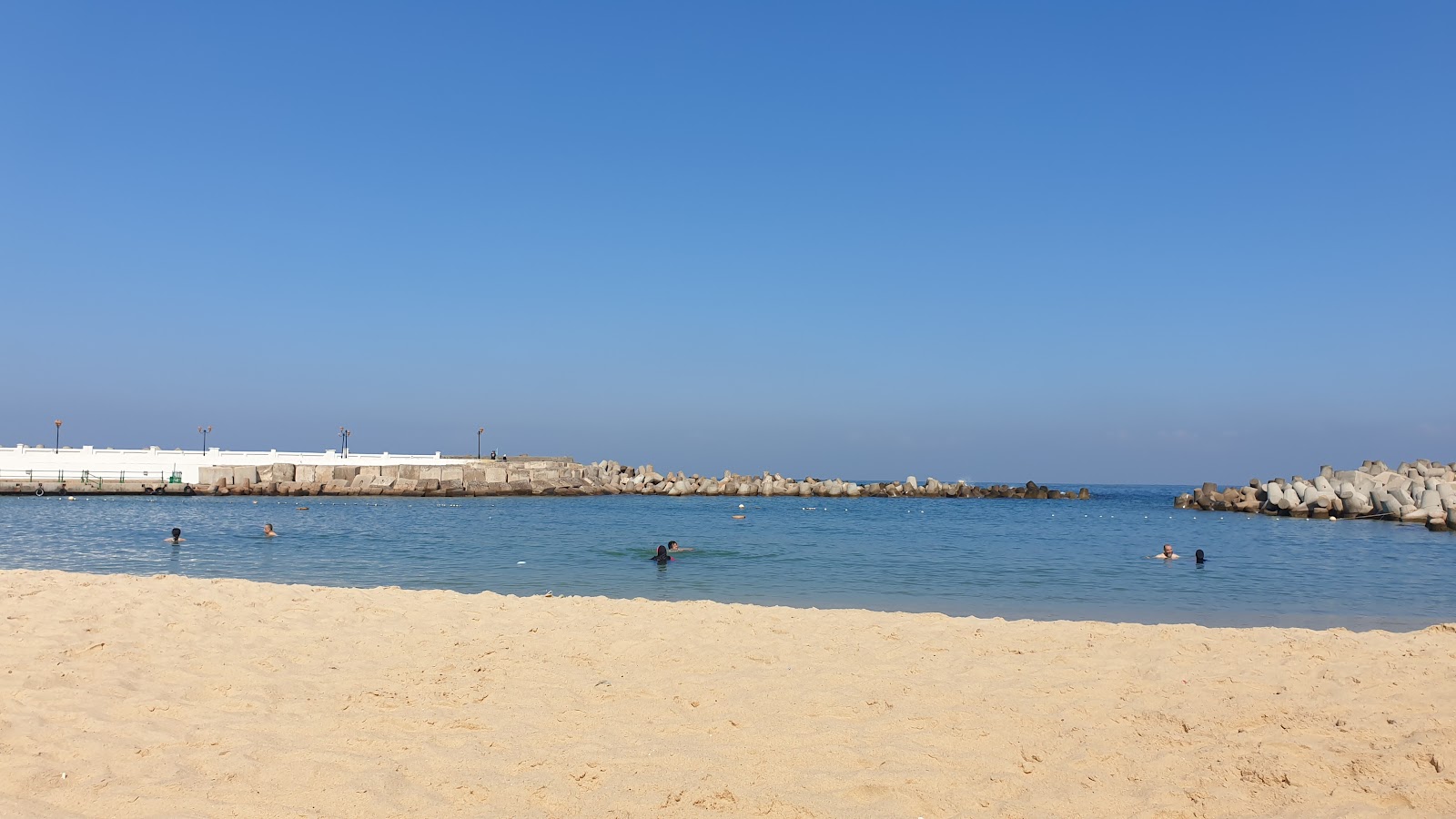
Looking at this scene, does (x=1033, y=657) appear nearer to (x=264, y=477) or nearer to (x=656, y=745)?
(x=656, y=745)

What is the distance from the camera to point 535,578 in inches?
635

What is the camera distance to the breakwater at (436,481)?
47.9 metres

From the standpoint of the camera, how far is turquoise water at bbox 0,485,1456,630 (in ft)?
47.5

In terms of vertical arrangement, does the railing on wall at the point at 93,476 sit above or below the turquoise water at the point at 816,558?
above

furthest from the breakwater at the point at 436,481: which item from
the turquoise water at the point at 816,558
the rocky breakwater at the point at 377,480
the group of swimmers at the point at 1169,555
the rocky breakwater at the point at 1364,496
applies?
the group of swimmers at the point at 1169,555

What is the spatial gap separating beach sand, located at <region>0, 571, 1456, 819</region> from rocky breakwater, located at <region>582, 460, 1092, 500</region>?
170 feet

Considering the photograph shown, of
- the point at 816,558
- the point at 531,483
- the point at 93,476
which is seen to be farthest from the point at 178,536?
the point at 93,476

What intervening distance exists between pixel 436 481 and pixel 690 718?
158ft

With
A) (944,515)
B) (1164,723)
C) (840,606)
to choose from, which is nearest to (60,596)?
(840,606)

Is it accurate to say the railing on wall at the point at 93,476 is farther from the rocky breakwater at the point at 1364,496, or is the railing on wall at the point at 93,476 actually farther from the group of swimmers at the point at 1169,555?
the rocky breakwater at the point at 1364,496

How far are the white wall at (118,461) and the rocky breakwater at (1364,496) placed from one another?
5522 centimetres

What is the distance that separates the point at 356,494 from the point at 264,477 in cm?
591

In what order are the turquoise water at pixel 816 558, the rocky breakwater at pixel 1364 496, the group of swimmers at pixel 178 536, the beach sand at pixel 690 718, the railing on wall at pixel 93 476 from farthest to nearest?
1. the railing on wall at pixel 93 476
2. the rocky breakwater at pixel 1364 496
3. the group of swimmers at pixel 178 536
4. the turquoise water at pixel 816 558
5. the beach sand at pixel 690 718

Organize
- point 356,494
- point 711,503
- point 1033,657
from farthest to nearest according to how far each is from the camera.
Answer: point 711,503 < point 356,494 < point 1033,657
